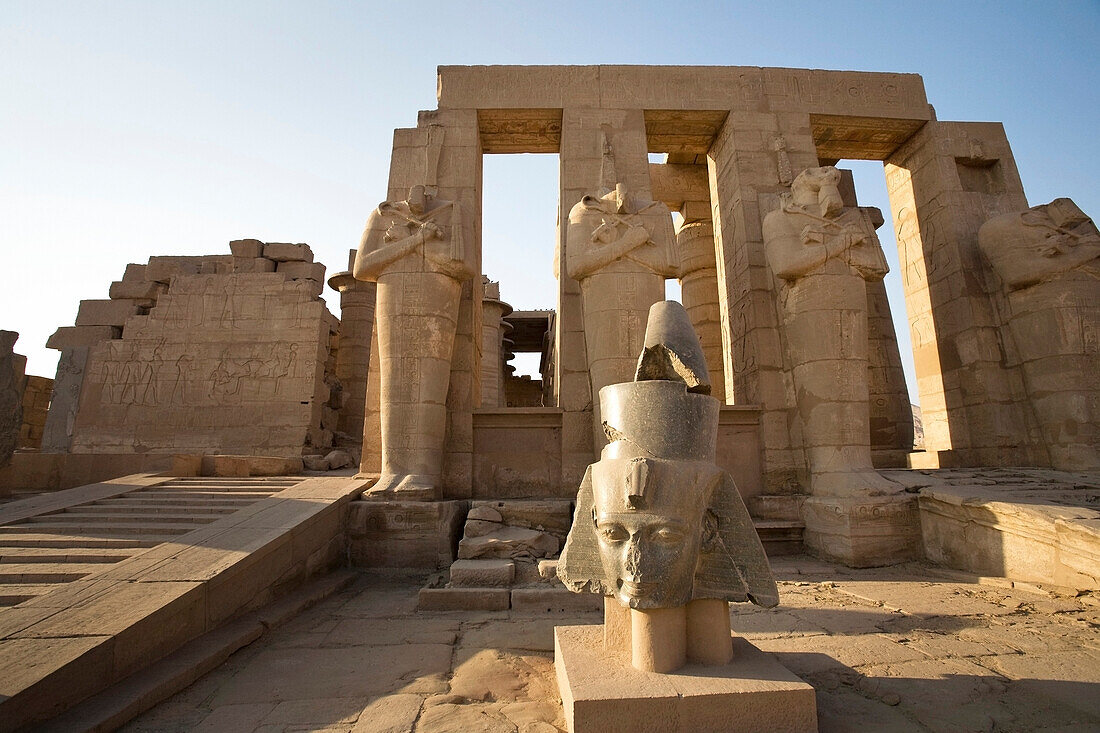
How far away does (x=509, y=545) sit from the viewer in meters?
4.93

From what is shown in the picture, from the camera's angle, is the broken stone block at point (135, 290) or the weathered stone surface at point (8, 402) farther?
the broken stone block at point (135, 290)

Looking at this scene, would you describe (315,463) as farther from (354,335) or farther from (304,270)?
(354,335)

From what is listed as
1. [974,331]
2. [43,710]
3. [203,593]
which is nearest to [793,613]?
[203,593]

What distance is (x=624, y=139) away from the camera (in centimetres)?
750

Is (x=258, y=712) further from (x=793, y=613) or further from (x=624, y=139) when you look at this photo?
(x=624, y=139)

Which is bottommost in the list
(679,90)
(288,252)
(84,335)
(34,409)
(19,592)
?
(19,592)

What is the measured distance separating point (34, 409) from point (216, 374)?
16.9 ft

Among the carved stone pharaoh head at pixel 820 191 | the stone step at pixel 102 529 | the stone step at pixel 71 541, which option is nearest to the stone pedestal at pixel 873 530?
the carved stone pharaoh head at pixel 820 191

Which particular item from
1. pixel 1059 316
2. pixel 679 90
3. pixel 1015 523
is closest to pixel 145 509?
pixel 1015 523

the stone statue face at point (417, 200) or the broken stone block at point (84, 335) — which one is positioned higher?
the stone statue face at point (417, 200)

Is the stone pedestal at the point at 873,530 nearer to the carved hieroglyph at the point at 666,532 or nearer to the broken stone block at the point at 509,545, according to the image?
the broken stone block at the point at 509,545

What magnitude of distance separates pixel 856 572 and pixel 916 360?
4.24 m

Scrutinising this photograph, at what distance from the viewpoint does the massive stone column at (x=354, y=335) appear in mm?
11125

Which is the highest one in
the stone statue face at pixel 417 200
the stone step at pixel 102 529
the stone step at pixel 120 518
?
the stone statue face at pixel 417 200
